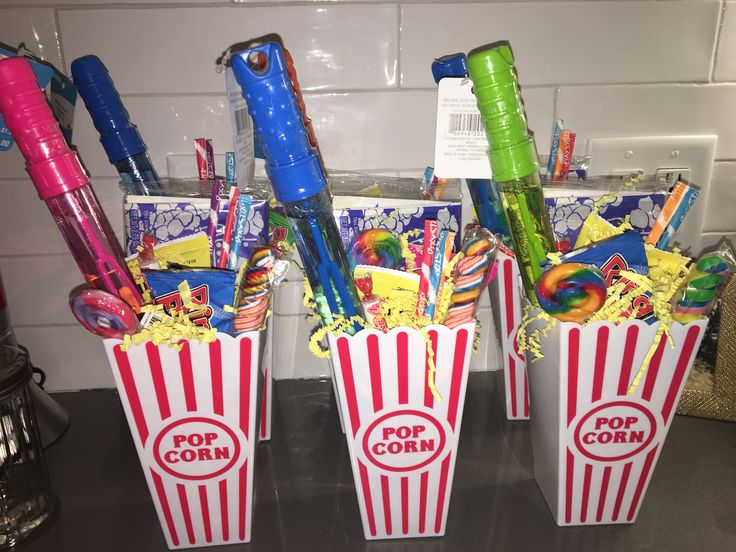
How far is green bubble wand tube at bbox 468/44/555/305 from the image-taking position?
0.57 meters

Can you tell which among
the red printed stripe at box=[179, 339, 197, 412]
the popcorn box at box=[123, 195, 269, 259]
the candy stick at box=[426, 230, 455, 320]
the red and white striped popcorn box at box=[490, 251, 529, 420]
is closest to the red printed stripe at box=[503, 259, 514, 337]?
the red and white striped popcorn box at box=[490, 251, 529, 420]

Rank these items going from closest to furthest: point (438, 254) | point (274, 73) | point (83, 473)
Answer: point (274, 73), point (438, 254), point (83, 473)

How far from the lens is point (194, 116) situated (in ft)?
2.83

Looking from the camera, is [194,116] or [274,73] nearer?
[274,73]

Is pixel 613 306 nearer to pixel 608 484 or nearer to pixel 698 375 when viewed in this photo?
pixel 608 484

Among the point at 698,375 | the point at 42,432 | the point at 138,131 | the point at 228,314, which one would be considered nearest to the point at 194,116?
the point at 138,131

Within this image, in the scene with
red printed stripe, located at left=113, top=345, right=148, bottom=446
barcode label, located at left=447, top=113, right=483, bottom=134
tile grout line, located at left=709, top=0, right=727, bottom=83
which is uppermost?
tile grout line, located at left=709, top=0, right=727, bottom=83

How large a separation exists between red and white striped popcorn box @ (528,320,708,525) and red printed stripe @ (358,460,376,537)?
22 centimetres

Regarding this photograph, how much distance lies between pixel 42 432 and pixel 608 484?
78 centimetres

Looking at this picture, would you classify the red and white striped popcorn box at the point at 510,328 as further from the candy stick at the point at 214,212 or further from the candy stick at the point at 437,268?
the candy stick at the point at 214,212

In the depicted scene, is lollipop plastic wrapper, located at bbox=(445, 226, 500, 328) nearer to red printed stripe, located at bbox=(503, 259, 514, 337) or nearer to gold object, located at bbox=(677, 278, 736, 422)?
red printed stripe, located at bbox=(503, 259, 514, 337)

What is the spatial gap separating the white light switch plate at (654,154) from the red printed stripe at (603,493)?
1.49 ft

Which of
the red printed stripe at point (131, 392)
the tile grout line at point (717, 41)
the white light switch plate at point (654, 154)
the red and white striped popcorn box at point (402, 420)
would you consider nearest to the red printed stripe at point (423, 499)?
the red and white striped popcorn box at point (402, 420)

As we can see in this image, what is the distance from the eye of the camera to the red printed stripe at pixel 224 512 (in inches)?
26.2
